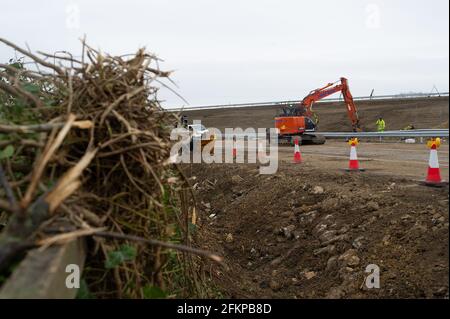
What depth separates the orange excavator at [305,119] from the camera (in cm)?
2086

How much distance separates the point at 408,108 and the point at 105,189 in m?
36.6

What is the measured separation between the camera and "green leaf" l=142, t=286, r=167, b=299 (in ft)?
10.9

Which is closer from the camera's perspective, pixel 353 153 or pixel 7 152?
pixel 7 152

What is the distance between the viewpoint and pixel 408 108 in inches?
1441

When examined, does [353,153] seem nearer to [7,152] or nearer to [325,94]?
[7,152]

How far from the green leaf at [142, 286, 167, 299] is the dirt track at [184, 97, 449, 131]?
2065 centimetres

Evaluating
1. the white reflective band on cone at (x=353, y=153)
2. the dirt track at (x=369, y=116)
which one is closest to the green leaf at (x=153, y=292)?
the white reflective band on cone at (x=353, y=153)

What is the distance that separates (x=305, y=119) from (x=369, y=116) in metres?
17.7

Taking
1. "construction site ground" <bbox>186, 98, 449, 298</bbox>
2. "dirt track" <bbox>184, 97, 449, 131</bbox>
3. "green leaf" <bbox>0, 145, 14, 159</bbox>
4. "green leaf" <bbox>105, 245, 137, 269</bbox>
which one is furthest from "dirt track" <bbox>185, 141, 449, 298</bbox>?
"dirt track" <bbox>184, 97, 449, 131</bbox>

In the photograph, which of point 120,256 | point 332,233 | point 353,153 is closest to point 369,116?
point 353,153

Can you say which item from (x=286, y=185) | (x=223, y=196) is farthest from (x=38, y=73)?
(x=223, y=196)

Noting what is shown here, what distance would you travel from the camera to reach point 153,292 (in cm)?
333

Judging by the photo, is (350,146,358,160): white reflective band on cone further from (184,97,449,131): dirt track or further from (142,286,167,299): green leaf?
(184,97,449,131): dirt track

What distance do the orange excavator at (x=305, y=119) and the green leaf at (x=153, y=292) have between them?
17.6 meters
